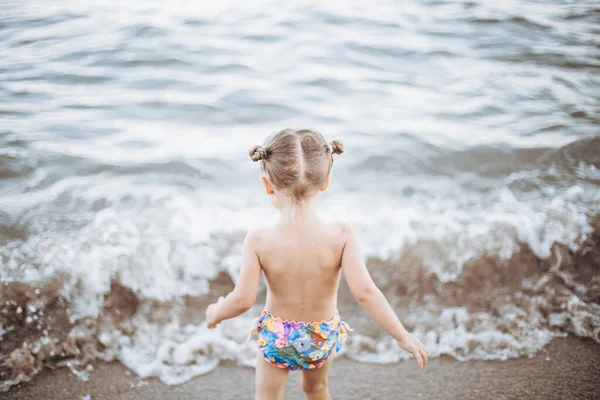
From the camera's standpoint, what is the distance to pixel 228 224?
12.5 feet

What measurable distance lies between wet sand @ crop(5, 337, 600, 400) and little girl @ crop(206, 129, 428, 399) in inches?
21.6

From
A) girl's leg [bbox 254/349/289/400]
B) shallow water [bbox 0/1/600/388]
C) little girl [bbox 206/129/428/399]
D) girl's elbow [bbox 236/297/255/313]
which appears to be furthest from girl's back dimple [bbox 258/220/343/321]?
shallow water [bbox 0/1/600/388]

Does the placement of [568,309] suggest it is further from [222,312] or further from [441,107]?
[441,107]

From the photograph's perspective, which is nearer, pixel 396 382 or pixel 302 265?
pixel 302 265

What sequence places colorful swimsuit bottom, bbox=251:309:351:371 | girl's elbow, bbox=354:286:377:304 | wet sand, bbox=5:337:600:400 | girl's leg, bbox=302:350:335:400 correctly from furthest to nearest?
wet sand, bbox=5:337:600:400 < girl's leg, bbox=302:350:335:400 < colorful swimsuit bottom, bbox=251:309:351:371 < girl's elbow, bbox=354:286:377:304

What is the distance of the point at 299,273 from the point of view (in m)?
1.95

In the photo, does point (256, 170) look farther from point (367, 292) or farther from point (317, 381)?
point (367, 292)

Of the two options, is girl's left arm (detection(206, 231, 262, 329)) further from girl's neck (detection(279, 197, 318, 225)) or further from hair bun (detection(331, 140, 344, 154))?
hair bun (detection(331, 140, 344, 154))

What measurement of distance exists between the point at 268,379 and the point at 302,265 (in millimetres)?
528

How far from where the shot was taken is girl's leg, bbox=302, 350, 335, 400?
7.07ft

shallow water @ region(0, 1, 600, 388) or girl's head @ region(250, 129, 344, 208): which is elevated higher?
girl's head @ region(250, 129, 344, 208)

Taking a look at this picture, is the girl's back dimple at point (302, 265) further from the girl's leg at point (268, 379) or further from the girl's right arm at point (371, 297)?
the girl's leg at point (268, 379)

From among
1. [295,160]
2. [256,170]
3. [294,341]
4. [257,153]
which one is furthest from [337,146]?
[256,170]

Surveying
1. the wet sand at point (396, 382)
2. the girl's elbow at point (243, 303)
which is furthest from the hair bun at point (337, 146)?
the wet sand at point (396, 382)
